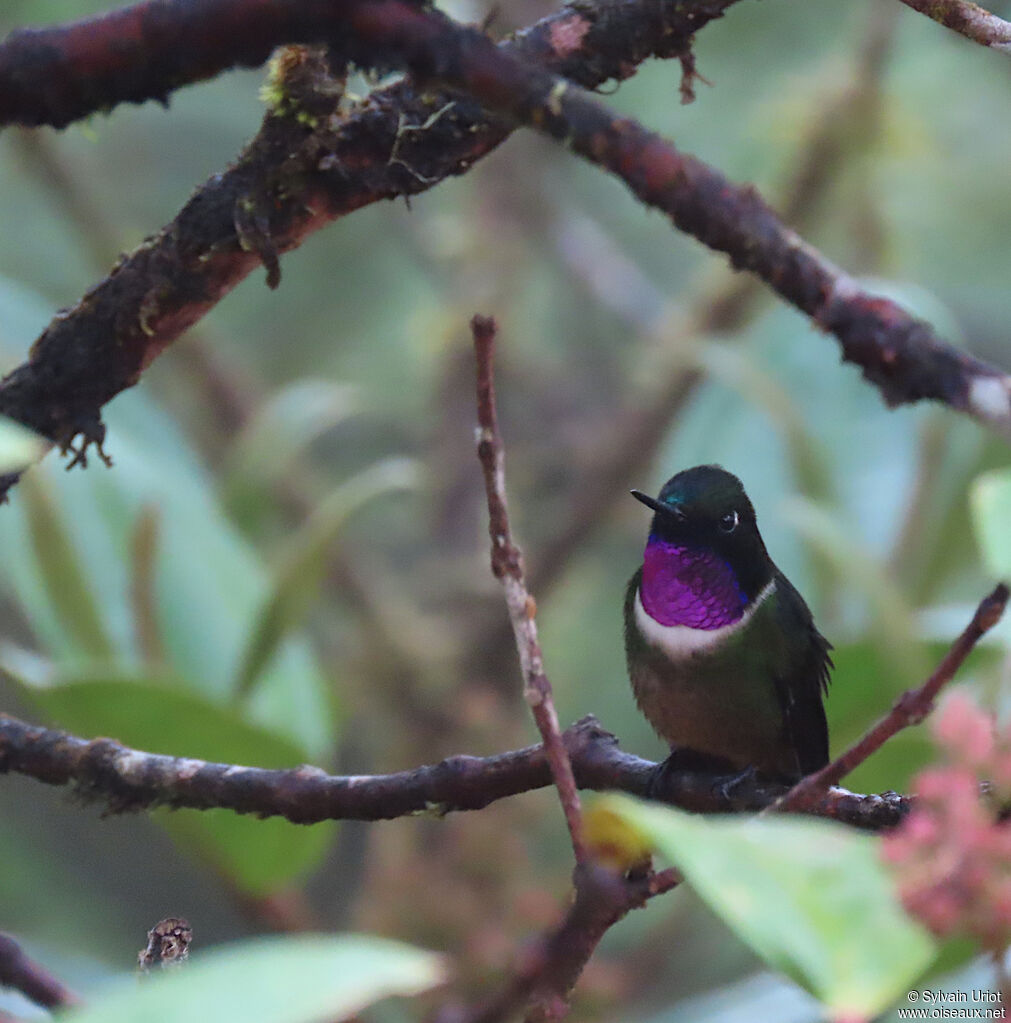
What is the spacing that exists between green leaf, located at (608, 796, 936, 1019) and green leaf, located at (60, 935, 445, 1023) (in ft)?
0.29

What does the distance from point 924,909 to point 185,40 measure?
530mm

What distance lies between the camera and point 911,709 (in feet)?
1.86

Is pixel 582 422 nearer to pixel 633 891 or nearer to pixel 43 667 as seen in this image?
pixel 43 667

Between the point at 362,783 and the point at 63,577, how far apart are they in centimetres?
115

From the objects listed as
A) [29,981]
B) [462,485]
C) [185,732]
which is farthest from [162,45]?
[462,485]

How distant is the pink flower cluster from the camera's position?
404 mm

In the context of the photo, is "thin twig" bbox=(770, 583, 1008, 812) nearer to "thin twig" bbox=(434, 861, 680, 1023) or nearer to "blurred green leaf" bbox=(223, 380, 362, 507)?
"thin twig" bbox=(434, 861, 680, 1023)

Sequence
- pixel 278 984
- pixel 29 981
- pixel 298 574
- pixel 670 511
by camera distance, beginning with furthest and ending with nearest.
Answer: pixel 298 574 → pixel 670 511 → pixel 29 981 → pixel 278 984

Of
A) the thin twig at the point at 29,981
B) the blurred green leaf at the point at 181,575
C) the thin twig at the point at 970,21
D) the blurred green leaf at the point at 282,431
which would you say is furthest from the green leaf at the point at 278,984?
the blurred green leaf at the point at 282,431

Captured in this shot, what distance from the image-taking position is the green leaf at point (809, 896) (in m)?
0.39

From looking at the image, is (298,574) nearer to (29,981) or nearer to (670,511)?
(670,511)

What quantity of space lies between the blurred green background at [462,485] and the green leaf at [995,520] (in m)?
1.02

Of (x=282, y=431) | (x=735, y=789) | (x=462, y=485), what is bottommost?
(x=735, y=789)

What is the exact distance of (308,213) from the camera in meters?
0.95
